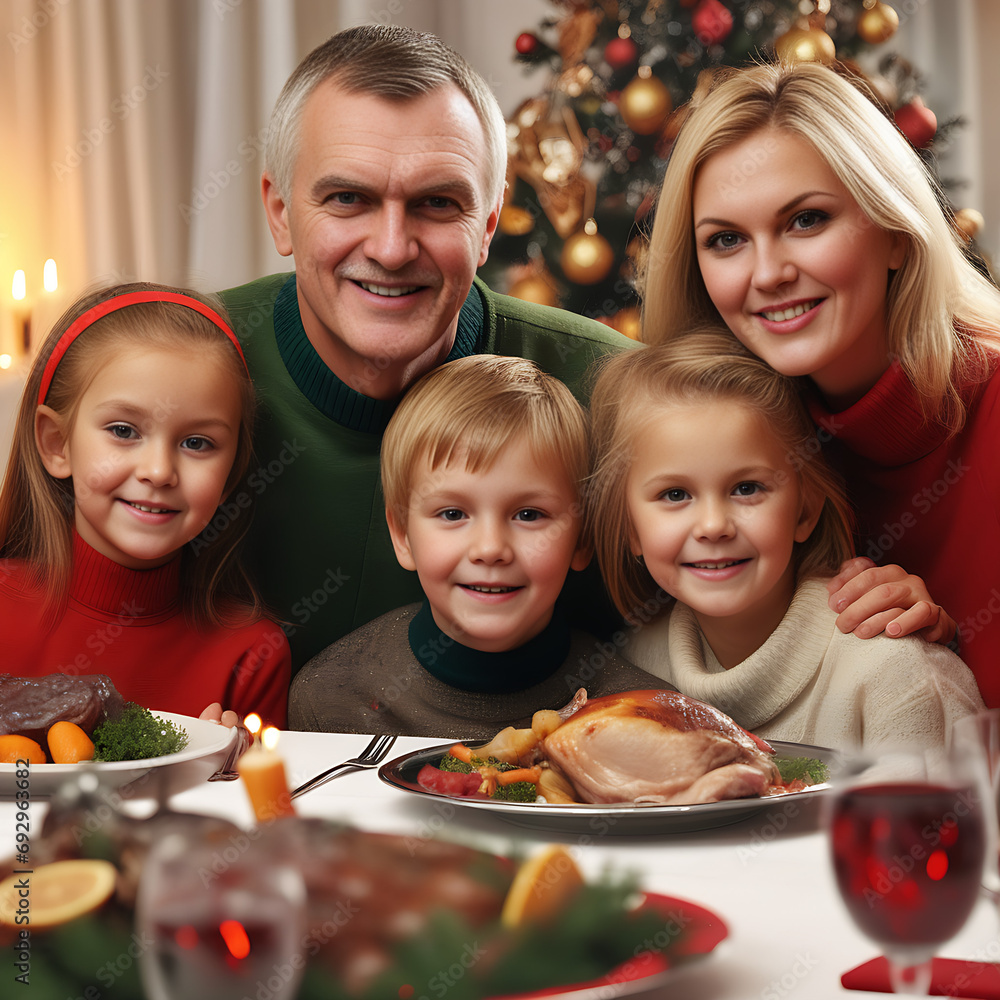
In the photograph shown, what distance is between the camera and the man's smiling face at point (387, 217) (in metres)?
1.81

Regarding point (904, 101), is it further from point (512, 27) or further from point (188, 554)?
point (188, 554)

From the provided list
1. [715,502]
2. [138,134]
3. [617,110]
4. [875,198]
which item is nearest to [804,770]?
[715,502]

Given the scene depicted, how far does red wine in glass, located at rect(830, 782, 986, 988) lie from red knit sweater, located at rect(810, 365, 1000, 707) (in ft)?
3.70

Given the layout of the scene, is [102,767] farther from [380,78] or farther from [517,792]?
[380,78]

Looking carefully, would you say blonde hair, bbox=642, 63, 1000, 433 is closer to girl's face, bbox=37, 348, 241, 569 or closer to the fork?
girl's face, bbox=37, 348, 241, 569

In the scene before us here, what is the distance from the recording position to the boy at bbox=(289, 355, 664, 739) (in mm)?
1609

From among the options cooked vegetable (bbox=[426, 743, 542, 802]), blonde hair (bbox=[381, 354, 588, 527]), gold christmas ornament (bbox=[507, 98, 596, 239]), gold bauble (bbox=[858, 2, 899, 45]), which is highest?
gold bauble (bbox=[858, 2, 899, 45])

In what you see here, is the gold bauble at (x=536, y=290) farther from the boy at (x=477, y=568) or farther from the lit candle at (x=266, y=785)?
the lit candle at (x=266, y=785)

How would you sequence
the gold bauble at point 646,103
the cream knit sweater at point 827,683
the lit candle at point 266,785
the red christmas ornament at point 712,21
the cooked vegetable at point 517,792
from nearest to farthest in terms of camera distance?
the lit candle at point 266,785 < the cooked vegetable at point 517,792 < the cream knit sweater at point 827,683 < the red christmas ornament at point 712,21 < the gold bauble at point 646,103

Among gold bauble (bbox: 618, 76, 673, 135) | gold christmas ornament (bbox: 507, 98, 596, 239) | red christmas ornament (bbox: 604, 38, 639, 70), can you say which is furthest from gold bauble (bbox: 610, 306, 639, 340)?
red christmas ornament (bbox: 604, 38, 639, 70)

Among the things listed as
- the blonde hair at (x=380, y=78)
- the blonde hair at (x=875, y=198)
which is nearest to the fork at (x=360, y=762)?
the blonde hair at (x=875, y=198)

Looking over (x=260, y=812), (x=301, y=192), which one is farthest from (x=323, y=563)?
(x=260, y=812)

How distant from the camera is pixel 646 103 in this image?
333 centimetres

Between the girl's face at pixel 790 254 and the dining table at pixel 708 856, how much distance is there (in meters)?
0.82
